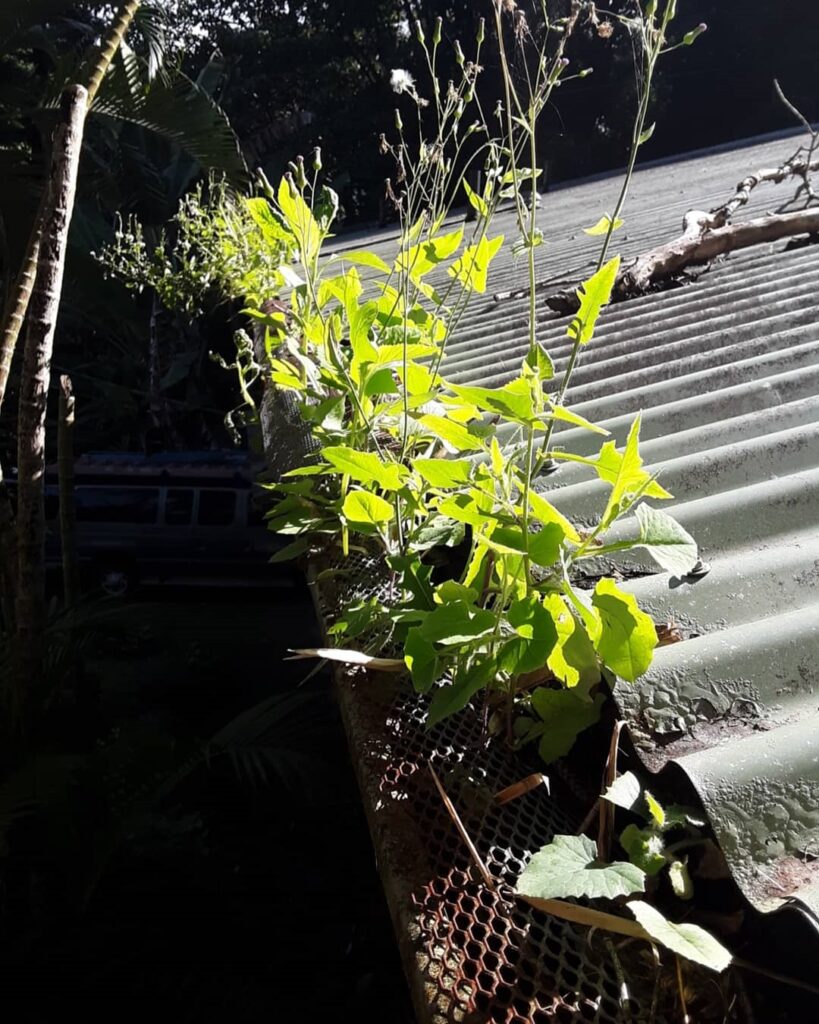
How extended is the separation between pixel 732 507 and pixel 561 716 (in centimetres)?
55

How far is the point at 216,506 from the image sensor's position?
9.66 m

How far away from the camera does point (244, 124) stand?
20.9 meters

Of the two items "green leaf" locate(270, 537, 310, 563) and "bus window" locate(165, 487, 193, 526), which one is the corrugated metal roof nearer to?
"green leaf" locate(270, 537, 310, 563)

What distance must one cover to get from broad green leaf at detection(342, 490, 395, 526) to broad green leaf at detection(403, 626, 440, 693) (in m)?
0.30

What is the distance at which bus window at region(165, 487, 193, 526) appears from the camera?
9.66 metres

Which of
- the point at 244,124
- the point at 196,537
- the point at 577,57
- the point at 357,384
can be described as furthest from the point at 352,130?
the point at 357,384

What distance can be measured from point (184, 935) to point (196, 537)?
23.0 feet

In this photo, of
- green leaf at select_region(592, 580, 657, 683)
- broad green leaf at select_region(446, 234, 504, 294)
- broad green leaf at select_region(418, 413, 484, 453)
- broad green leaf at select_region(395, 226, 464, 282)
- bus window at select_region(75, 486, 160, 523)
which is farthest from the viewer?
bus window at select_region(75, 486, 160, 523)

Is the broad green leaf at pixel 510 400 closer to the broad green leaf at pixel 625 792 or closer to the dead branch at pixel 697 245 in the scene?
the broad green leaf at pixel 625 792

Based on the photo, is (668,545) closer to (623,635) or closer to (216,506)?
(623,635)

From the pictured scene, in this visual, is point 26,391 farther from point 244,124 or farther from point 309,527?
point 244,124

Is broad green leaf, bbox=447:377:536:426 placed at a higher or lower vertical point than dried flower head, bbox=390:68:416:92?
lower

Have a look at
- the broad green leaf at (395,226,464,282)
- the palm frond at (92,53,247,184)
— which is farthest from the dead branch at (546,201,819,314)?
the palm frond at (92,53,247,184)

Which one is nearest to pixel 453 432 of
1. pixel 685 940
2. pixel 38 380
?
pixel 685 940
